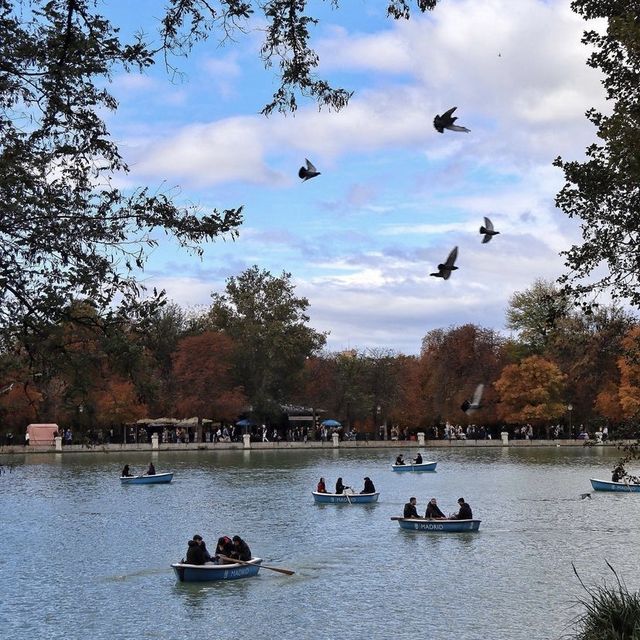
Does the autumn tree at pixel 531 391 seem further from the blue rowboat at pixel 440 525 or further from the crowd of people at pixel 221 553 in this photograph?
the crowd of people at pixel 221 553

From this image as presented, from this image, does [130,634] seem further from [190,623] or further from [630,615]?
[630,615]

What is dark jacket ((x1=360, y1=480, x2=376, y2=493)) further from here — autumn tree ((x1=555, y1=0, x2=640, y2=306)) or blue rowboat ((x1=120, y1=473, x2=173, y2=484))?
autumn tree ((x1=555, y1=0, x2=640, y2=306))

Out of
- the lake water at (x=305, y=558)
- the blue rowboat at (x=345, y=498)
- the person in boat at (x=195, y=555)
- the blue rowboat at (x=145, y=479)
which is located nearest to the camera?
the lake water at (x=305, y=558)

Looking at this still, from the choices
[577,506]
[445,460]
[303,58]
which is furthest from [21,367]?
[445,460]

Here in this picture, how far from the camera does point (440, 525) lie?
32406 mm

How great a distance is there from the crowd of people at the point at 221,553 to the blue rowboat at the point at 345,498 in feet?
50.6

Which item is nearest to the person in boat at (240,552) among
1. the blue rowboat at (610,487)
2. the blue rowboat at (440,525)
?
the blue rowboat at (440,525)

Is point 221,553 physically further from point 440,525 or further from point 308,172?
point 308,172

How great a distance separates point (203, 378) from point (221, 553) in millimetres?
63651

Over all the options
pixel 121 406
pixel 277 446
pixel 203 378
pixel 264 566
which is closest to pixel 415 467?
pixel 277 446

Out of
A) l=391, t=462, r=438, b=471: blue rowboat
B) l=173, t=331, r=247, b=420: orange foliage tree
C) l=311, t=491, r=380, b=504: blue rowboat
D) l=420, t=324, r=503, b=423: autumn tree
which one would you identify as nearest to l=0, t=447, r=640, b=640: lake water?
l=311, t=491, r=380, b=504: blue rowboat

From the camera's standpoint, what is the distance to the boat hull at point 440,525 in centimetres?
3244

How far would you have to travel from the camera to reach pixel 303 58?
11.3m

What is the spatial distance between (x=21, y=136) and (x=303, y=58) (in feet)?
11.9
